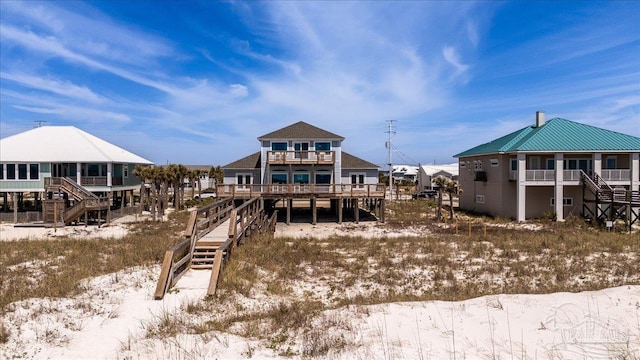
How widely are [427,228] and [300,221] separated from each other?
10269 mm

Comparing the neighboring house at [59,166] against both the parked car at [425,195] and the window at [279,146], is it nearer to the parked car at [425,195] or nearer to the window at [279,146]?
the window at [279,146]

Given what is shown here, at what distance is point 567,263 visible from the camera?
1498 cm

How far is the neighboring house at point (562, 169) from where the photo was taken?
1147 inches

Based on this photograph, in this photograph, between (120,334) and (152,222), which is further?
(152,222)

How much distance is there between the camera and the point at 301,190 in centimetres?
3044

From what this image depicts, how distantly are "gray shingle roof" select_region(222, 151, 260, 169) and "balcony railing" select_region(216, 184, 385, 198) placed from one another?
3647 millimetres

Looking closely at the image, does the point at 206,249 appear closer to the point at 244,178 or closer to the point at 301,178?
the point at 301,178

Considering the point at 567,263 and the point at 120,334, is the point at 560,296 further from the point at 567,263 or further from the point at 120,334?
the point at 120,334

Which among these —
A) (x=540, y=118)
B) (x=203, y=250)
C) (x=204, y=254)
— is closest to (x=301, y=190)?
(x=203, y=250)

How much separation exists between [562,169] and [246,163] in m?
25.7

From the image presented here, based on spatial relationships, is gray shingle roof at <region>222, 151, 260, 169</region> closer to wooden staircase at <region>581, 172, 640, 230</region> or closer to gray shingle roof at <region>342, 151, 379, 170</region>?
gray shingle roof at <region>342, 151, 379, 170</region>

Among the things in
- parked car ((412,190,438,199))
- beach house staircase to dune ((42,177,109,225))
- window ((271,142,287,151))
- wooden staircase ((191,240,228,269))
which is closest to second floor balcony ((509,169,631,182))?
window ((271,142,287,151))

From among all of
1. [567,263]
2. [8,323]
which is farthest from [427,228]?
[8,323]

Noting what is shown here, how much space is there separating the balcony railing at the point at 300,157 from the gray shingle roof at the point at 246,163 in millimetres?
2309
